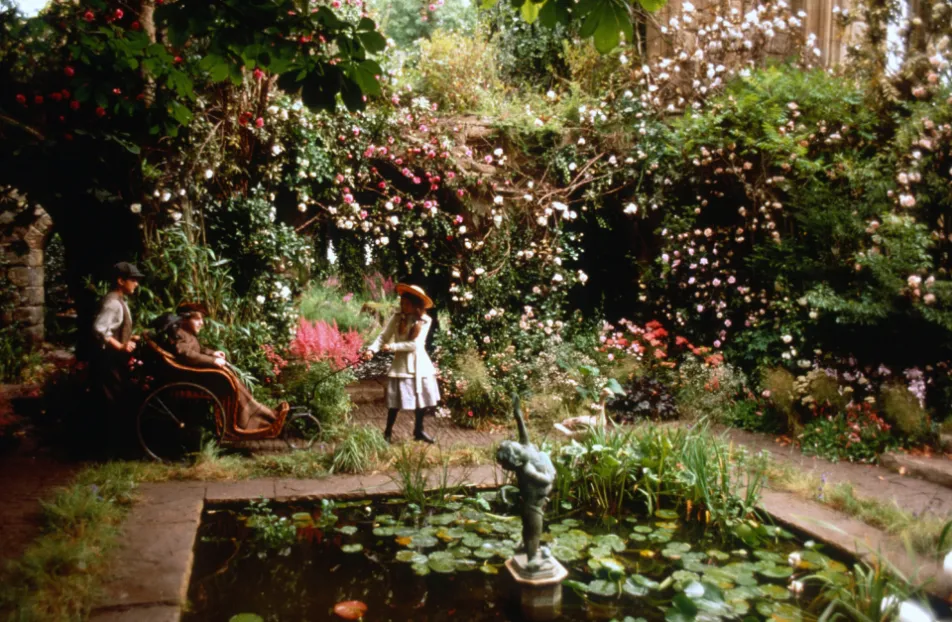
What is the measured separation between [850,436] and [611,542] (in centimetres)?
352

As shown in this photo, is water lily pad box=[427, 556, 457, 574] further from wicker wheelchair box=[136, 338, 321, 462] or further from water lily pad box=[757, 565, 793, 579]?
wicker wheelchair box=[136, 338, 321, 462]

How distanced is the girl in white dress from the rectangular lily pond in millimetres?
1812

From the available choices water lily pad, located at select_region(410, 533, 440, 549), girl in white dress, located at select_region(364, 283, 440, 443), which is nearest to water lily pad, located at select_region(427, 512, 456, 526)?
water lily pad, located at select_region(410, 533, 440, 549)

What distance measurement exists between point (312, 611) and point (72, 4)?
600 cm

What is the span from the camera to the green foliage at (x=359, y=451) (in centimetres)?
600

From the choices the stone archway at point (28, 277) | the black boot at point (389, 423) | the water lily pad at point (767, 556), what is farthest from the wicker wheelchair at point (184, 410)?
the stone archway at point (28, 277)

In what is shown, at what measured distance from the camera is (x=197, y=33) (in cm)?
301

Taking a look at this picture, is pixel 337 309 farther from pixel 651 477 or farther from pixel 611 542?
pixel 611 542

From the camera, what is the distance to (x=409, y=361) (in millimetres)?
6953

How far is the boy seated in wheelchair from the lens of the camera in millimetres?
5988

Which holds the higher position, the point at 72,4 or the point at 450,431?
the point at 72,4

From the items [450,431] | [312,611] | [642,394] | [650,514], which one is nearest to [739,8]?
[642,394]

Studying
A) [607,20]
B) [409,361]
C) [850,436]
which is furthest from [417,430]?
[607,20]

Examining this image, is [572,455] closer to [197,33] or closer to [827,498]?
→ [827,498]
